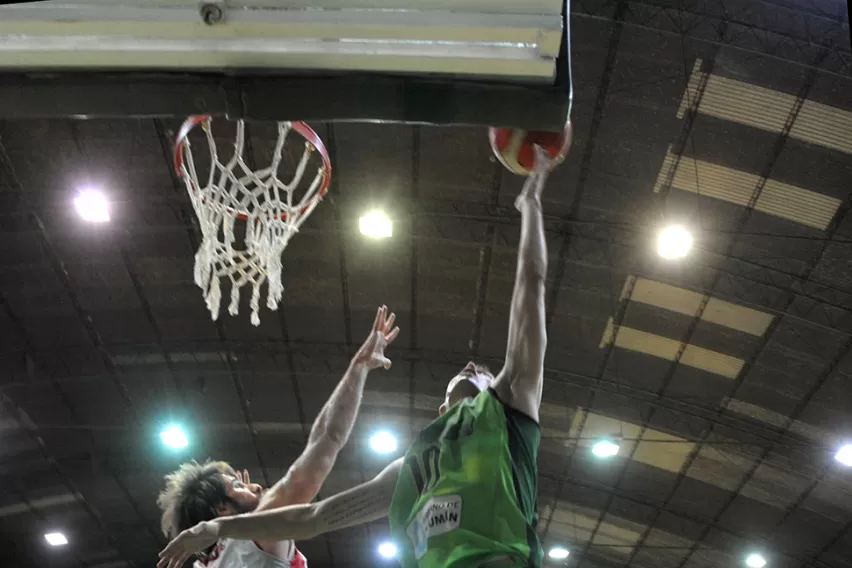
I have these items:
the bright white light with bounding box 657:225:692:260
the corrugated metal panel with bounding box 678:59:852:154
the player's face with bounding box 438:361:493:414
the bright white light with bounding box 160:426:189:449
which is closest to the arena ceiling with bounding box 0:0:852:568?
the corrugated metal panel with bounding box 678:59:852:154

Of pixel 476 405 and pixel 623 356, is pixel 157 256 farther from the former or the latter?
pixel 476 405

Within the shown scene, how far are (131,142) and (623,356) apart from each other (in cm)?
765

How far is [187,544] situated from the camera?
2.66 meters

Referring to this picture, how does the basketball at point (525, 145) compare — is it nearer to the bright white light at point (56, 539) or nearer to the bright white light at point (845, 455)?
the bright white light at point (845, 455)

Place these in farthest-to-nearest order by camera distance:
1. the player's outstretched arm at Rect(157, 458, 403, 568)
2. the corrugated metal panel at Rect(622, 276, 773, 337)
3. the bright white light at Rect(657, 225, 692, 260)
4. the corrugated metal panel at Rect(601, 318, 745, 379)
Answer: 1. the corrugated metal panel at Rect(601, 318, 745, 379)
2. the corrugated metal panel at Rect(622, 276, 773, 337)
3. the bright white light at Rect(657, 225, 692, 260)
4. the player's outstretched arm at Rect(157, 458, 403, 568)

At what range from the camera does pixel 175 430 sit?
1406cm

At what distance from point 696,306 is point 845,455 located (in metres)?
3.52

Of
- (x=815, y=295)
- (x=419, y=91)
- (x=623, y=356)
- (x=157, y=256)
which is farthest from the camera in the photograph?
(x=623, y=356)

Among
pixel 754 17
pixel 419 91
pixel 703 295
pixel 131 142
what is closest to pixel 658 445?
pixel 703 295

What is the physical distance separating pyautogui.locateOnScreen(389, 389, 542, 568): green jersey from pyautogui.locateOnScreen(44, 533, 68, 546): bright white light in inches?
684

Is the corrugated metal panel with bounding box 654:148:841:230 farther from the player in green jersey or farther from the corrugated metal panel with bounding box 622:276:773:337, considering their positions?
the player in green jersey

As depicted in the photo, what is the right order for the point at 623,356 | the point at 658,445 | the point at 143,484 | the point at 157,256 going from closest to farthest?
the point at 157,256 < the point at 623,356 < the point at 658,445 < the point at 143,484

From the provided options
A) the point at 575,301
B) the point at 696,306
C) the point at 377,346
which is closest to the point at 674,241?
the point at 696,306

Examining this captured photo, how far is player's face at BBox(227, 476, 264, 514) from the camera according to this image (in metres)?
3.47
